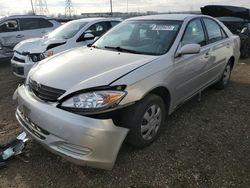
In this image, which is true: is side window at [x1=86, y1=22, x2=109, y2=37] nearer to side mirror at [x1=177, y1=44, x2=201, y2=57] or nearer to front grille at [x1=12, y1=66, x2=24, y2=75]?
front grille at [x1=12, y1=66, x2=24, y2=75]

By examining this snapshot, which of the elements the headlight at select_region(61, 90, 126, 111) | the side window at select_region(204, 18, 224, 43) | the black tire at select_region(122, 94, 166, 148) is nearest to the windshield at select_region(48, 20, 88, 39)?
the side window at select_region(204, 18, 224, 43)

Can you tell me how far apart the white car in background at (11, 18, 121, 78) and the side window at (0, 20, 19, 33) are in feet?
9.94

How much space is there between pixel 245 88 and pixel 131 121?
391cm

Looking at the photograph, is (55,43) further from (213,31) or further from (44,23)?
(44,23)

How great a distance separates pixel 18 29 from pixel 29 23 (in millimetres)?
531

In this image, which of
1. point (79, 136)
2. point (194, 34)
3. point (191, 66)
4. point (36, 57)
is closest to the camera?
point (79, 136)

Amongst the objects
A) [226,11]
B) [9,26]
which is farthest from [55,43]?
[226,11]

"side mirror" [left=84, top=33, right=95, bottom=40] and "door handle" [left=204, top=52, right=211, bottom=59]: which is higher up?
"door handle" [left=204, top=52, right=211, bottom=59]

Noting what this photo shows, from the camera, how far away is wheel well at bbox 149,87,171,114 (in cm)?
336

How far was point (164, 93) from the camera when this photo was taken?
3547 mm

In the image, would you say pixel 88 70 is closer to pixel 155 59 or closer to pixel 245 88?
pixel 155 59

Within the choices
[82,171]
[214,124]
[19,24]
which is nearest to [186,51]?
[214,124]

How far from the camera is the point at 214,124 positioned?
413cm

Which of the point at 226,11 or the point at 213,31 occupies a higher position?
the point at 213,31
